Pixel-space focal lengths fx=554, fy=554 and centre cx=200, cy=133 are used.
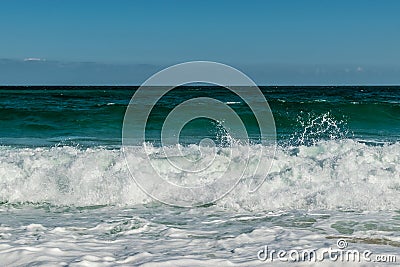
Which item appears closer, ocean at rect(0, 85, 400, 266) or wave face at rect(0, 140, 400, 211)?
ocean at rect(0, 85, 400, 266)

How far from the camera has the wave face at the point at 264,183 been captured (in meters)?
8.20

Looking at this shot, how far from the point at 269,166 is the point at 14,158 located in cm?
487

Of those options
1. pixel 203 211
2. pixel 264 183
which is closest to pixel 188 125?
pixel 264 183

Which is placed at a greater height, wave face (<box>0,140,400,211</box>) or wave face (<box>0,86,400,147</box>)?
wave face (<box>0,86,400,147</box>)

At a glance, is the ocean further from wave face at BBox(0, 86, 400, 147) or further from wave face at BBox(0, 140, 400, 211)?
wave face at BBox(0, 86, 400, 147)

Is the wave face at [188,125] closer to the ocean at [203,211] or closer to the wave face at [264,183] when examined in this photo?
the ocean at [203,211]

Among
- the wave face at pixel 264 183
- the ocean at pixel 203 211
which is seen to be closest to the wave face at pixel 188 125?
the ocean at pixel 203 211

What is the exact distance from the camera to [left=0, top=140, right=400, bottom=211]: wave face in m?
8.20

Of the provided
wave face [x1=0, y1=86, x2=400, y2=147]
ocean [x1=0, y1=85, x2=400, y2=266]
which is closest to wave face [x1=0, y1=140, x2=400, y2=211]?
ocean [x1=0, y1=85, x2=400, y2=266]

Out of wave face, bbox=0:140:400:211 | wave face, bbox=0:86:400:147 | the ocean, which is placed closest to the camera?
the ocean

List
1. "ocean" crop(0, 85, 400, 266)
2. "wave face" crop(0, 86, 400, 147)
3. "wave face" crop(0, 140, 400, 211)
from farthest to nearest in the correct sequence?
"wave face" crop(0, 86, 400, 147), "wave face" crop(0, 140, 400, 211), "ocean" crop(0, 85, 400, 266)

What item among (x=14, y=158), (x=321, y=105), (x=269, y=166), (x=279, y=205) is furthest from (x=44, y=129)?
(x=321, y=105)

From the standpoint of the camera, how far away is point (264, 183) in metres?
9.11

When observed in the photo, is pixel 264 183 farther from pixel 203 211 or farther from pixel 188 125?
pixel 188 125
